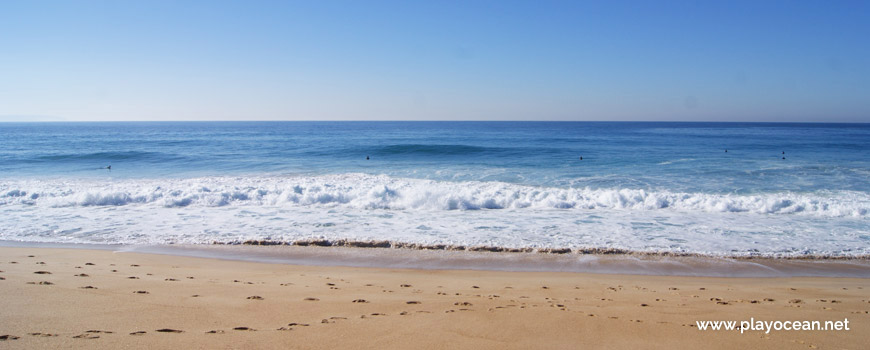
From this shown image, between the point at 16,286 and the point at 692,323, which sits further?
the point at 16,286

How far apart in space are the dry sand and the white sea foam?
6.61ft

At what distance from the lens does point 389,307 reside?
5.02 meters

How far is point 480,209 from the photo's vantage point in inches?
500

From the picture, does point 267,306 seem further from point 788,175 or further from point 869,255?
point 788,175

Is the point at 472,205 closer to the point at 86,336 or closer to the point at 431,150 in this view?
the point at 86,336

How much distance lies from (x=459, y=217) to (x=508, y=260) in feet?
12.1

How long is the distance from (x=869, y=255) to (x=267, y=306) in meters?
10.8

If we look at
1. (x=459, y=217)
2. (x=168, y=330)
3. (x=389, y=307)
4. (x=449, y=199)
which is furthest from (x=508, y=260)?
(x=168, y=330)

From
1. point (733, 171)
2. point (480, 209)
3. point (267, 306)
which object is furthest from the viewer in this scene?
point (733, 171)

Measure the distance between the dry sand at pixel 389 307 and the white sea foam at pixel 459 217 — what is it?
6.61ft

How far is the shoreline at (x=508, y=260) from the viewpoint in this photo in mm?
7445

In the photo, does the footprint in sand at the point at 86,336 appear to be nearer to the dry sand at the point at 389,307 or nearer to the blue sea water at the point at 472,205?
the dry sand at the point at 389,307

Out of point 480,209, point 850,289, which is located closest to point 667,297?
point 850,289

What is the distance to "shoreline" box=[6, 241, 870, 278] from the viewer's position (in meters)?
7.45
